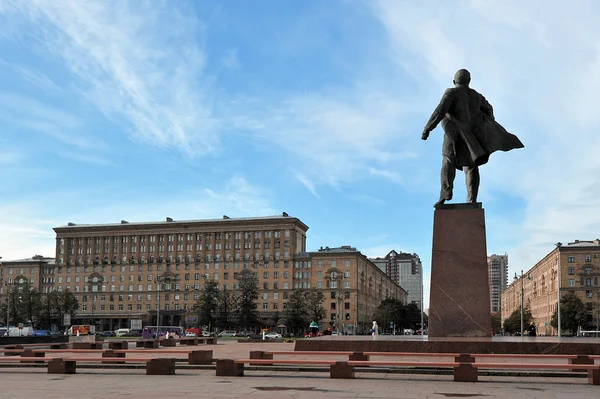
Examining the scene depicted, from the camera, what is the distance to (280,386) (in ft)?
39.4

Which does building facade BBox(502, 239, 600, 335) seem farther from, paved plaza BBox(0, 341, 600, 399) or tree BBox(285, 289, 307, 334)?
paved plaza BBox(0, 341, 600, 399)

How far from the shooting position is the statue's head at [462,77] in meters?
18.2

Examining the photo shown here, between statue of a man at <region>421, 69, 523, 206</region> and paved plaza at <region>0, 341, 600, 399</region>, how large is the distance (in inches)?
248

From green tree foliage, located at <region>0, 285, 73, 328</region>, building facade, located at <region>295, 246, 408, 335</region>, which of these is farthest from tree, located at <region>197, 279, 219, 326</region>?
green tree foliage, located at <region>0, 285, 73, 328</region>

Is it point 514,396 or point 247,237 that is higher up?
point 247,237

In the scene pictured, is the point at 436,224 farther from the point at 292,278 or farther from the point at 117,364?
the point at 292,278

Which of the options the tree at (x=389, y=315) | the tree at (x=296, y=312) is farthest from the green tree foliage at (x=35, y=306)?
the tree at (x=389, y=315)

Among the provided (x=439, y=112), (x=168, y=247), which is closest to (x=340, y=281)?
(x=168, y=247)

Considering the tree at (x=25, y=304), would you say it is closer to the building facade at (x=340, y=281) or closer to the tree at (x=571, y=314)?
the building facade at (x=340, y=281)

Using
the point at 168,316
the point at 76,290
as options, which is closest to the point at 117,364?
the point at 168,316

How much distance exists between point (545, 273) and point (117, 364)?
107652mm

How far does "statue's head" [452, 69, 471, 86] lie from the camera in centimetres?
1823

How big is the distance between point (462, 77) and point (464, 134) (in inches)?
63.5

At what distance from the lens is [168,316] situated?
392ft
